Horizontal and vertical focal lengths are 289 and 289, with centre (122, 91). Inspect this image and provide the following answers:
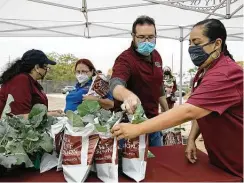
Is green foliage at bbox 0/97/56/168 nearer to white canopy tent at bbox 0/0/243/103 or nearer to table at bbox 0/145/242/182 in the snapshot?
table at bbox 0/145/242/182

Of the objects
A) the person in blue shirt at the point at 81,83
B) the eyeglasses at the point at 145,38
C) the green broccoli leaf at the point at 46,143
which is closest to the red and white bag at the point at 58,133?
the green broccoli leaf at the point at 46,143

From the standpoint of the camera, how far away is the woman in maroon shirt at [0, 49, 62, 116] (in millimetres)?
1947

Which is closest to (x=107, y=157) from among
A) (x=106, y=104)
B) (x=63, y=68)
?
(x=106, y=104)

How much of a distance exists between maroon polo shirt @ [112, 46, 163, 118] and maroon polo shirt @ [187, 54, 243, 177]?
593 millimetres

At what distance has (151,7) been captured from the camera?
4.78 m

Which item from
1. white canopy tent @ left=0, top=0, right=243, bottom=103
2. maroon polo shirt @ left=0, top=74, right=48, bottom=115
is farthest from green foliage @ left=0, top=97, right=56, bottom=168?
white canopy tent @ left=0, top=0, right=243, bottom=103

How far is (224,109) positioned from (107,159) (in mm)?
479

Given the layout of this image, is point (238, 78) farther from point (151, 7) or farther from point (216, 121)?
point (151, 7)

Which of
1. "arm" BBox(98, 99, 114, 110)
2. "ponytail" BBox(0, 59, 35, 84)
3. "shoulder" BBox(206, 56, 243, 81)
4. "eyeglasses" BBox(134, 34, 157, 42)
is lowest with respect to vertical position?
"arm" BBox(98, 99, 114, 110)

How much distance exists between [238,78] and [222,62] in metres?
0.10

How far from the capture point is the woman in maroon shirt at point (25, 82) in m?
1.95

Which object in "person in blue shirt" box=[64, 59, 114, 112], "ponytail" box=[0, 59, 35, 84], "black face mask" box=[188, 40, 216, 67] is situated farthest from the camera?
"person in blue shirt" box=[64, 59, 114, 112]

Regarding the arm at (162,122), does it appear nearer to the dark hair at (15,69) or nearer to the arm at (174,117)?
the arm at (174,117)

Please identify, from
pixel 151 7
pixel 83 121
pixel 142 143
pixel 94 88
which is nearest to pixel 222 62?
pixel 142 143
